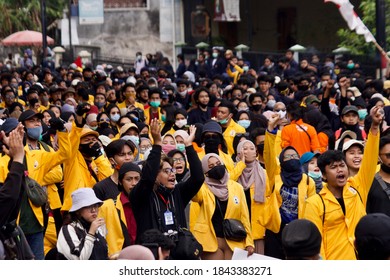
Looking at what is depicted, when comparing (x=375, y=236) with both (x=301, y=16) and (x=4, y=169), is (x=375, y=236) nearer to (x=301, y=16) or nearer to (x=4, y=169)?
(x=4, y=169)

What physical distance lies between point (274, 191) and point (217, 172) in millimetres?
512

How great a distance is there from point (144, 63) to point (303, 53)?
4.88 metres

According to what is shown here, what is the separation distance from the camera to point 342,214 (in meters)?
8.44

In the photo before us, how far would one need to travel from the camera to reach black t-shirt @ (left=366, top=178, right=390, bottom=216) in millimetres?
8477

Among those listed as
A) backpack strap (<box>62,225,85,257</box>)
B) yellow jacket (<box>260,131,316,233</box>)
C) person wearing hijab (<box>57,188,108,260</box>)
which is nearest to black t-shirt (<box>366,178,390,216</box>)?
yellow jacket (<box>260,131,316,233</box>)

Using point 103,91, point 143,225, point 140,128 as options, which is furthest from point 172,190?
point 103,91

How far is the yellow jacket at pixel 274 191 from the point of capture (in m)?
9.84

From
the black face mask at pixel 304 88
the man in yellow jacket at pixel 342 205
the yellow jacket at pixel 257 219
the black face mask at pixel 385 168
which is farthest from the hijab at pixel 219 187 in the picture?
the black face mask at pixel 304 88

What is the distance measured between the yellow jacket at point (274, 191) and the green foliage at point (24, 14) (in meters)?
37.3

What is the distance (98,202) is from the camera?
812 centimetres

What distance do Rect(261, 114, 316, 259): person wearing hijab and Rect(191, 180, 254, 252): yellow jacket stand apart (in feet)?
0.86

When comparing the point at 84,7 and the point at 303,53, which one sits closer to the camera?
the point at 303,53

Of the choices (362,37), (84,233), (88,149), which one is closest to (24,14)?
(362,37)

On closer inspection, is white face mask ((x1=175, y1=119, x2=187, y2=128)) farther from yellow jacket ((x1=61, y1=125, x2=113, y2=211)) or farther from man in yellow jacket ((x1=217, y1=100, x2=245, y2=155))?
yellow jacket ((x1=61, y1=125, x2=113, y2=211))
